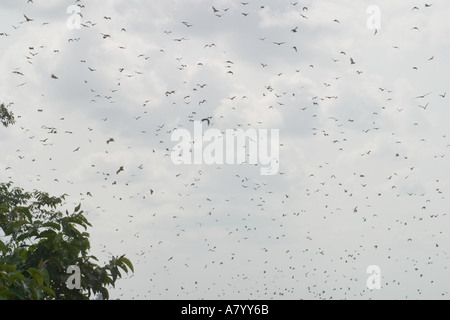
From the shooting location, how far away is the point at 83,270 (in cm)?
1294

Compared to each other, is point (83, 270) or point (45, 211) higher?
point (45, 211)

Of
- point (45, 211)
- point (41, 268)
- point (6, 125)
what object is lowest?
point (41, 268)
